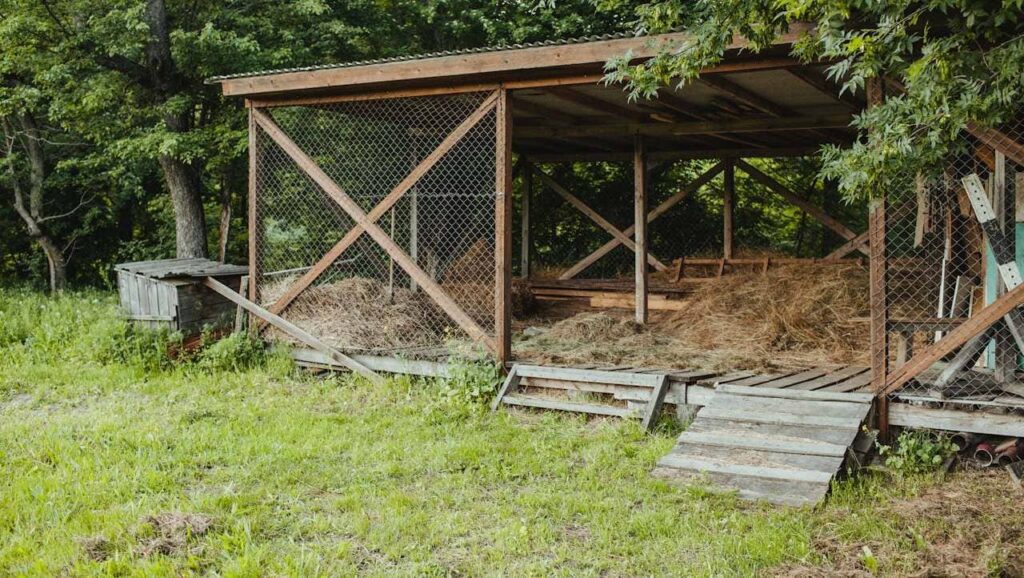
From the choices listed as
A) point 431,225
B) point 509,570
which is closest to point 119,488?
point 509,570

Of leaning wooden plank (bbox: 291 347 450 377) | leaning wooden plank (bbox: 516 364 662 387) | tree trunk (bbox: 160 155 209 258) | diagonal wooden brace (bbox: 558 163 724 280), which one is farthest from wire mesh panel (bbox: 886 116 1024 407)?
tree trunk (bbox: 160 155 209 258)

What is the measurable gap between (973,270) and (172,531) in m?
6.68

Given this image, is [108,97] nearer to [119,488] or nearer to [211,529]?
[119,488]

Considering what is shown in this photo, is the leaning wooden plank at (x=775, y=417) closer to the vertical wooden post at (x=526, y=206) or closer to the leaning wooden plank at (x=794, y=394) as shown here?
the leaning wooden plank at (x=794, y=394)

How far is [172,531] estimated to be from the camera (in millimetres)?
4910

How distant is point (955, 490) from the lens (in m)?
5.58

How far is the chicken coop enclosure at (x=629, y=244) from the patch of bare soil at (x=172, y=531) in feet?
11.0

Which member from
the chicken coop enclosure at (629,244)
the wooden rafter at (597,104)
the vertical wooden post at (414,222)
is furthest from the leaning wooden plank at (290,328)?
the wooden rafter at (597,104)

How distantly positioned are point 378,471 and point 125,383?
3.80m

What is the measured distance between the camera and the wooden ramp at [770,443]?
5516mm

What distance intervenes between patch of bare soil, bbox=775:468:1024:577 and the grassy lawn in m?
0.01

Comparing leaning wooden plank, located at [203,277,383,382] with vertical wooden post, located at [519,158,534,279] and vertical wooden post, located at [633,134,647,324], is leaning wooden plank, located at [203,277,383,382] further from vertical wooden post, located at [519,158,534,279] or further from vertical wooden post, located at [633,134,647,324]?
vertical wooden post, located at [519,158,534,279]

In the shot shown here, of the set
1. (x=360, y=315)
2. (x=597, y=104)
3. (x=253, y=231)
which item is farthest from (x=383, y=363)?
(x=597, y=104)

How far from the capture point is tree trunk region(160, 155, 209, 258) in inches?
525
